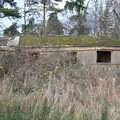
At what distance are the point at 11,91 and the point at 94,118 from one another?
10.4ft

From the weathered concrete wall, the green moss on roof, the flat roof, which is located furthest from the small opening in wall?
the weathered concrete wall

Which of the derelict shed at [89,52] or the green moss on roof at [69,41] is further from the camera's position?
Result: the green moss on roof at [69,41]

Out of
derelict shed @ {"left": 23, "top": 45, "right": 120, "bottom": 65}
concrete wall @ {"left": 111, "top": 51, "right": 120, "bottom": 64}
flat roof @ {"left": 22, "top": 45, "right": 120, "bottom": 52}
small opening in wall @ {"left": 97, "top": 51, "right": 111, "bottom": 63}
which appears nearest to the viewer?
flat roof @ {"left": 22, "top": 45, "right": 120, "bottom": 52}

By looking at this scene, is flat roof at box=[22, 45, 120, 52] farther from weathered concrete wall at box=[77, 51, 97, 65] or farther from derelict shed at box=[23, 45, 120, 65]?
weathered concrete wall at box=[77, 51, 97, 65]

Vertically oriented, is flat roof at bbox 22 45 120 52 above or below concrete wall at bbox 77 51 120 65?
above

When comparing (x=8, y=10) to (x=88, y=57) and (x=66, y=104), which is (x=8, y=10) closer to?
(x=88, y=57)

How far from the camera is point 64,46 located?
1043 inches

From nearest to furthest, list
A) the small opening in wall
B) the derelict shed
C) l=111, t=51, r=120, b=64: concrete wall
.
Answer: the derelict shed → l=111, t=51, r=120, b=64: concrete wall → the small opening in wall

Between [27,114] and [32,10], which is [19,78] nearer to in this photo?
[27,114]

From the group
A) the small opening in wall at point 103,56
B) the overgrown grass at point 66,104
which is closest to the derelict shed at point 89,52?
the small opening in wall at point 103,56

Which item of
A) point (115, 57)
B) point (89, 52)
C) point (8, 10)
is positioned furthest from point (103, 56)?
point (8, 10)

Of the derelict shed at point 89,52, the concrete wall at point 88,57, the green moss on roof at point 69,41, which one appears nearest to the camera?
the derelict shed at point 89,52

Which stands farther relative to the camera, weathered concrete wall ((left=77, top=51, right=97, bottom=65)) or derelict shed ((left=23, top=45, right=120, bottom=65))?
weathered concrete wall ((left=77, top=51, right=97, bottom=65))

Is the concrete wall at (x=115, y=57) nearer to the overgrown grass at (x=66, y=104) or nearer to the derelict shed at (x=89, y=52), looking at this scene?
the derelict shed at (x=89, y=52)
